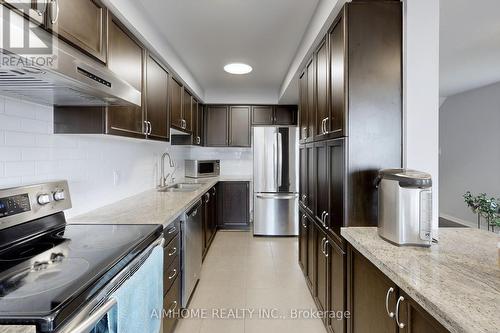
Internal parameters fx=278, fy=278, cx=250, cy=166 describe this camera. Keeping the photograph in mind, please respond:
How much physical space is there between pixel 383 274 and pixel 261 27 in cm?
225

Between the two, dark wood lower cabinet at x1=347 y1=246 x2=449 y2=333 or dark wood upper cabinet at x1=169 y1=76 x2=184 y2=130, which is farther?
dark wood upper cabinet at x1=169 y1=76 x2=184 y2=130

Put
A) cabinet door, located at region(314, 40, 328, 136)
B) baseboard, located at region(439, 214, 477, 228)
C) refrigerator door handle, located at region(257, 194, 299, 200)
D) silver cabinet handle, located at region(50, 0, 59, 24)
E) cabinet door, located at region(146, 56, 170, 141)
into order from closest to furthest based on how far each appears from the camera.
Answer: silver cabinet handle, located at region(50, 0, 59, 24) < cabinet door, located at region(314, 40, 328, 136) < cabinet door, located at region(146, 56, 170, 141) < refrigerator door handle, located at region(257, 194, 299, 200) < baseboard, located at region(439, 214, 477, 228)

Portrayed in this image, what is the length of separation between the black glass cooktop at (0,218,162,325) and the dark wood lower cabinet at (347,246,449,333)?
1094 millimetres

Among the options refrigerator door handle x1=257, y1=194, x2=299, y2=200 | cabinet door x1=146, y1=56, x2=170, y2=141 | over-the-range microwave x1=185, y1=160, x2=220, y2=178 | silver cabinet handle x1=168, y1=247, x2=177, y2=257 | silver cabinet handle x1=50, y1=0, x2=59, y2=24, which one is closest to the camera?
silver cabinet handle x1=50, y1=0, x2=59, y2=24

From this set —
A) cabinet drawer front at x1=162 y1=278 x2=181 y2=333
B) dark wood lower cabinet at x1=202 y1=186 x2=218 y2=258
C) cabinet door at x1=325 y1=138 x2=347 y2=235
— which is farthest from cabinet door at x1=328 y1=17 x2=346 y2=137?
dark wood lower cabinet at x1=202 y1=186 x2=218 y2=258

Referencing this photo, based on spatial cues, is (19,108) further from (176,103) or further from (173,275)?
(176,103)

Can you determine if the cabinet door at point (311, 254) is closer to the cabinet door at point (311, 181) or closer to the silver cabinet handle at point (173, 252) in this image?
the cabinet door at point (311, 181)

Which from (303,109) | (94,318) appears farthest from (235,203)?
(94,318)

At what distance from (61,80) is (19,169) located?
680 mm

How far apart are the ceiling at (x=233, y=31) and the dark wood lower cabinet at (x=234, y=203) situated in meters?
1.82

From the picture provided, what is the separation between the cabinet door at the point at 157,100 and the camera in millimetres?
2373

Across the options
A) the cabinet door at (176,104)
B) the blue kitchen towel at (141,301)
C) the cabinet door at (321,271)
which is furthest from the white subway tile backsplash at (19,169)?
the cabinet door at (321,271)

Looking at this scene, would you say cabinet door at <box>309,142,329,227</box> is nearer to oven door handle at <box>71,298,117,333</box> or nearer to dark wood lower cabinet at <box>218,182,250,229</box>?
oven door handle at <box>71,298,117,333</box>

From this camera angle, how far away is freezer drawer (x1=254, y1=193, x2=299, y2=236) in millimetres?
4449
